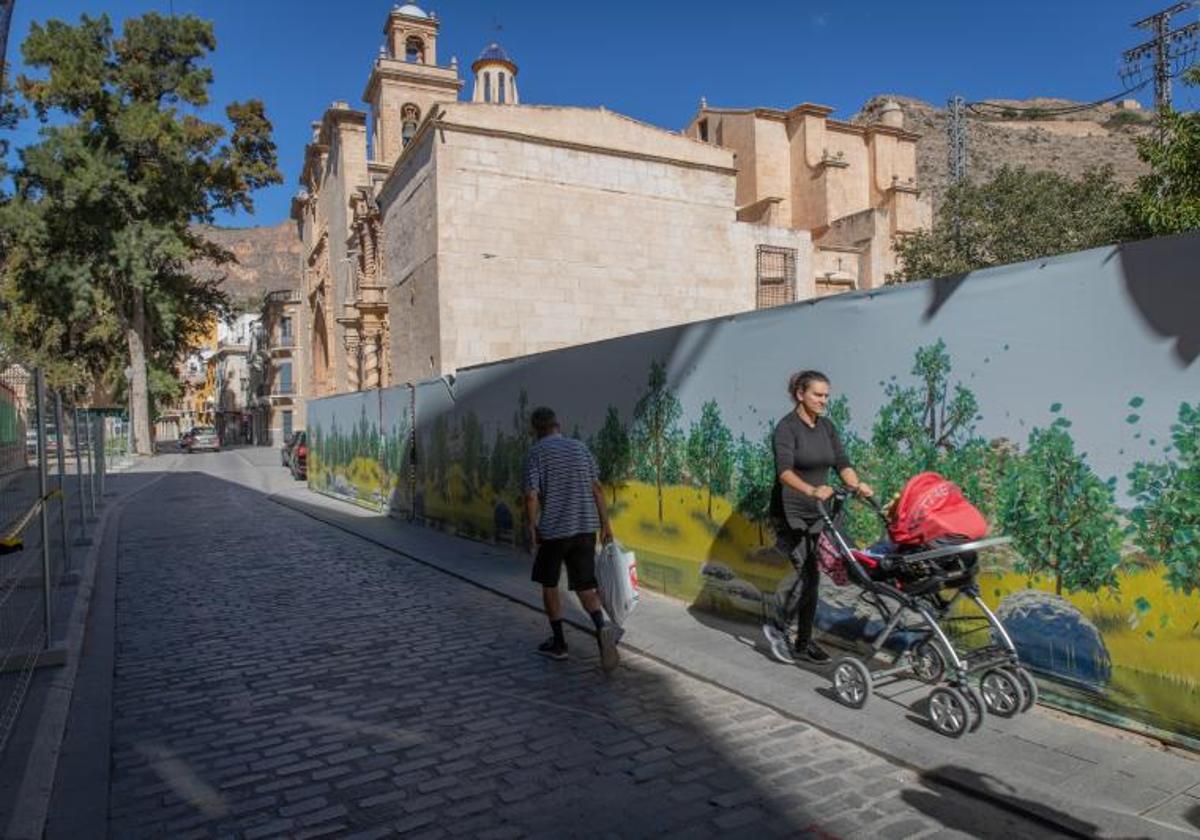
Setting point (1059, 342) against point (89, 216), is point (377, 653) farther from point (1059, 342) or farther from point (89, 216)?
point (89, 216)

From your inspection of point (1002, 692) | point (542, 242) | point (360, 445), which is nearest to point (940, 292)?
point (1002, 692)

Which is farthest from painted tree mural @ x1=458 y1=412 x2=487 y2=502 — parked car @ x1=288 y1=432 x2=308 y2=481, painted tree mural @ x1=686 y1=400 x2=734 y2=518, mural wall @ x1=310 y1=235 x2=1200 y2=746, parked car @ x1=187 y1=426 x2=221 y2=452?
parked car @ x1=187 y1=426 x2=221 y2=452

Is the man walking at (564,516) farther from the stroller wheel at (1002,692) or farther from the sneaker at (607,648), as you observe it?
the stroller wheel at (1002,692)

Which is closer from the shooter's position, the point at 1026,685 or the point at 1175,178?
the point at 1026,685

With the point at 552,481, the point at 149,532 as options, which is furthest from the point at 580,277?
the point at 552,481

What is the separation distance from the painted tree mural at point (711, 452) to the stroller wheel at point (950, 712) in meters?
2.79

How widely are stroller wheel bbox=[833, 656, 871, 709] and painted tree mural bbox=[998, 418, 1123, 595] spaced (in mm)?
1085

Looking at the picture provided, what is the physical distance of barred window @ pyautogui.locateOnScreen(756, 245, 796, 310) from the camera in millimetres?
23672

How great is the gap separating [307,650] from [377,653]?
592 mm

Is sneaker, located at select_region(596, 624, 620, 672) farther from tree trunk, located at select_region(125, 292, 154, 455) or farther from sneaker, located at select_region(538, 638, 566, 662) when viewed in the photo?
tree trunk, located at select_region(125, 292, 154, 455)

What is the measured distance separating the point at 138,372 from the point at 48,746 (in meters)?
Result: 41.9

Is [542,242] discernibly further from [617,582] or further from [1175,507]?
[1175,507]

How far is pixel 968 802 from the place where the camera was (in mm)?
3500

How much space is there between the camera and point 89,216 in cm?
3641
